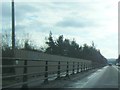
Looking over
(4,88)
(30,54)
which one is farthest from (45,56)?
(4,88)

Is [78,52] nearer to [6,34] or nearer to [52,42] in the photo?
[52,42]

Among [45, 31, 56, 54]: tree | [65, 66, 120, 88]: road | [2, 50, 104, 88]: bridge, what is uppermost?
[45, 31, 56, 54]: tree

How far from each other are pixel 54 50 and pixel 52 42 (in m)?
4.83

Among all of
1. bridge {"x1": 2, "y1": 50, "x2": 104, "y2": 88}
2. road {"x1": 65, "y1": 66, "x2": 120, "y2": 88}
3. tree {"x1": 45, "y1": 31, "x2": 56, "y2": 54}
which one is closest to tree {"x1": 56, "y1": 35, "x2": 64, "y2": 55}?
tree {"x1": 45, "y1": 31, "x2": 56, "y2": 54}

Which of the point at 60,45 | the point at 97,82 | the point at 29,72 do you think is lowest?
the point at 97,82

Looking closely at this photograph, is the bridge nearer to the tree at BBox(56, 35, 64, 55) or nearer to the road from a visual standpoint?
the road

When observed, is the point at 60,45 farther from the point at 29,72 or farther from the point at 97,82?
the point at 29,72

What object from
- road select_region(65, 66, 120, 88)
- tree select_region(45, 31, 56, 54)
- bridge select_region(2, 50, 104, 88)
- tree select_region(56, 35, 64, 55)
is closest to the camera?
bridge select_region(2, 50, 104, 88)

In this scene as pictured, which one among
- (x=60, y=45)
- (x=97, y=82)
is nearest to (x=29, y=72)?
(x=97, y=82)

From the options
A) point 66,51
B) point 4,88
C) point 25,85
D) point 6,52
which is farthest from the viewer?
point 66,51

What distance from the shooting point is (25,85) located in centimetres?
1770

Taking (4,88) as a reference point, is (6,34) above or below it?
above

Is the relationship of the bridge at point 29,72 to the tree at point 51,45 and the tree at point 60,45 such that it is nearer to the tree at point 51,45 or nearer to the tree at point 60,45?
the tree at point 51,45

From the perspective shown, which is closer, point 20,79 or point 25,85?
point 25,85
